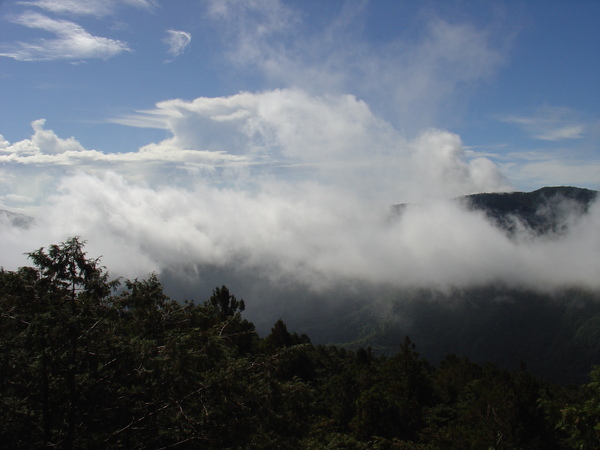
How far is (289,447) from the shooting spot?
390 inches

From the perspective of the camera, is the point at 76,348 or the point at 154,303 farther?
the point at 154,303

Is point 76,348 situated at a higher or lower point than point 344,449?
higher

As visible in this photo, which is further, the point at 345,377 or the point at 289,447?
the point at 345,377

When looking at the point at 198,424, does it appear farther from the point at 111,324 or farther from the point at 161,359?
the point at 111,324

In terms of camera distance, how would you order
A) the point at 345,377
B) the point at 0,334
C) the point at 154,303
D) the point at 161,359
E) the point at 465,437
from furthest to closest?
the point at 345,377, the point at 465,437, the point at 154,303, the point at 161,359, the point at 0,334

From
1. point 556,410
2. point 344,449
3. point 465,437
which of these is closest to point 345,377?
point 465,437

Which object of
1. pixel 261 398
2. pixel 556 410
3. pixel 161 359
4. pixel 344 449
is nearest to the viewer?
pixel 161 359

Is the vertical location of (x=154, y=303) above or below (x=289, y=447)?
above

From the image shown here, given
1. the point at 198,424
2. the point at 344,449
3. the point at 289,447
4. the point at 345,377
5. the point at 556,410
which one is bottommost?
the point at 345,377

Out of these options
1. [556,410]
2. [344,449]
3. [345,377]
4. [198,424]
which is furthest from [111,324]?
[345,377]

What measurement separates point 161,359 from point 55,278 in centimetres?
316

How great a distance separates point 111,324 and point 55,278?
1.68 m

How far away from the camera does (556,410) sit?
13648mm

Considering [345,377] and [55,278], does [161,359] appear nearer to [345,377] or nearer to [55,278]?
[55,278]
